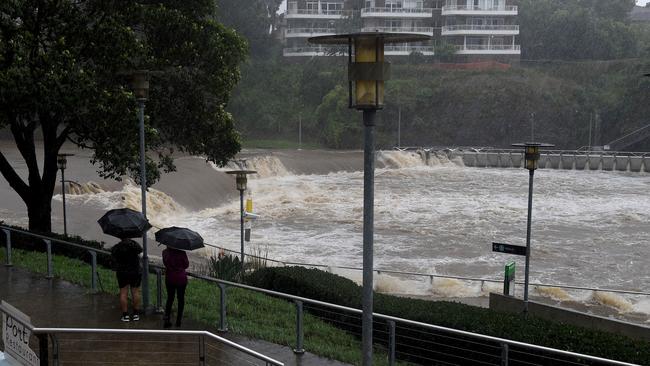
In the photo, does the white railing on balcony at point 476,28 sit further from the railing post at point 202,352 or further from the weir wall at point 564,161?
the railing post at point 202,352

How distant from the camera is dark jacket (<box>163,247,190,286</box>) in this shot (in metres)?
9.48

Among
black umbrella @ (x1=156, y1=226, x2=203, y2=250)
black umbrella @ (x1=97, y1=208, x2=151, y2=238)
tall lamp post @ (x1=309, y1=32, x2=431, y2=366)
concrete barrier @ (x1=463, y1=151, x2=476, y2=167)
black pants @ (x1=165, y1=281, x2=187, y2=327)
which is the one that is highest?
tall lamp post @ (x1=309, y1=32, x2=431, y2=366)

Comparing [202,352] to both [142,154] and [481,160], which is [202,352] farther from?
[481,160]

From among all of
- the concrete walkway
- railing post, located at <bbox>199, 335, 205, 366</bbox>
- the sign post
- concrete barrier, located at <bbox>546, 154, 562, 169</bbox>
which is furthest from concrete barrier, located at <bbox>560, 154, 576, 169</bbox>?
railing post, located at <bbox>199, 335, 205, 366</bbox>

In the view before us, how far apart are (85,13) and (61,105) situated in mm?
2985

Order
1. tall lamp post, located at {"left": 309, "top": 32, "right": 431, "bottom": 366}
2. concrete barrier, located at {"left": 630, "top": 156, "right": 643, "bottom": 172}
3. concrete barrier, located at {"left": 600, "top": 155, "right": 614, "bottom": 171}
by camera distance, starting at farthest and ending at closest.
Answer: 1. concrete barrier, located at {"left": 600, "top": 155, "right": 614, "bottom": 171}
2. concrete barrier, located at {"left": 630, "top": 156, "right": 643, "bottom": 172}
3. tall lamp post, located at {"left": 309, "top": 32, "right": 431, "bottom": 366}

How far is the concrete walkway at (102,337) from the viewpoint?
26.5 feet

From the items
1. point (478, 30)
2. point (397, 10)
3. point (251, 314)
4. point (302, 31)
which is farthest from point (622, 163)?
point (251, 314)

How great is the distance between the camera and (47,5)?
15.4 m

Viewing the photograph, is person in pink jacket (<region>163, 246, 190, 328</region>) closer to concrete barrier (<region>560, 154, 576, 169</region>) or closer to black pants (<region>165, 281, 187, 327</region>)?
black pants (<region>165, 281, 187, 327</region>)

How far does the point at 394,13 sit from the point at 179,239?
272 ft

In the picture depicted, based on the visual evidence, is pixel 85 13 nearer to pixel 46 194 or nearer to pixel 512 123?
pixel 46 194

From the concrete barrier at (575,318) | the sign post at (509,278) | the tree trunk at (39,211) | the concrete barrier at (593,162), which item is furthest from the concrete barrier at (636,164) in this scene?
the tree trunk at (39,211)

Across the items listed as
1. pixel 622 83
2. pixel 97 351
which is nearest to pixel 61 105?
pixel 97 351
